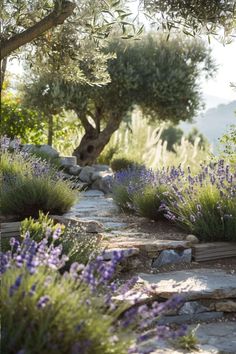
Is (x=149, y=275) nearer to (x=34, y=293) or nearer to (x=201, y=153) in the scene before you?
(x=34, y=293)

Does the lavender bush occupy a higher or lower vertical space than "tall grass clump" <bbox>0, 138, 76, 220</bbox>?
lower

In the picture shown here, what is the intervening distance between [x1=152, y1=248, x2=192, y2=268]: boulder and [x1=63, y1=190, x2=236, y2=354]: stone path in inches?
1.5

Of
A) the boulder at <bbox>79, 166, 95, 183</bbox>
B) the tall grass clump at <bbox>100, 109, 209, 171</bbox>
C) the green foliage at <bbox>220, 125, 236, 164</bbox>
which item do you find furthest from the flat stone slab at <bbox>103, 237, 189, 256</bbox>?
the tall grass clump at <bbox>100, 109, 209, 171</bbox>

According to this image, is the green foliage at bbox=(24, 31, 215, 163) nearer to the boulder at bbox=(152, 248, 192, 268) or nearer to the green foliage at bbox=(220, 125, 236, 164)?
the green foliage at bbox=(220, 125, 236, 164)

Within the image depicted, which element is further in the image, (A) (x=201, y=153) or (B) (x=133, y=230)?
(A) (x=201, y=153)

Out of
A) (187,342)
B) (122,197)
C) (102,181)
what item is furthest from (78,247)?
(102,181)

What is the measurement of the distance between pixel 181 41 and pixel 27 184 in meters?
10.5

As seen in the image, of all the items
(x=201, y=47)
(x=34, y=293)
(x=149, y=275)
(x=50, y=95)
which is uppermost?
(x=201, y=47)

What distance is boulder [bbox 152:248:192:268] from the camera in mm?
5656

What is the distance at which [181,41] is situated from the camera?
53.1ft

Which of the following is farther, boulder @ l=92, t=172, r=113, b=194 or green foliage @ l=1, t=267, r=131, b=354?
boulder @ l=92, t=172, r=113, b=194

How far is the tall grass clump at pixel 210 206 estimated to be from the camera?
5922 mm

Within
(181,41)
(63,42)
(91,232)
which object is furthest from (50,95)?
(91,232)

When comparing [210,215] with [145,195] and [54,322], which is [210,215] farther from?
[54,322]
